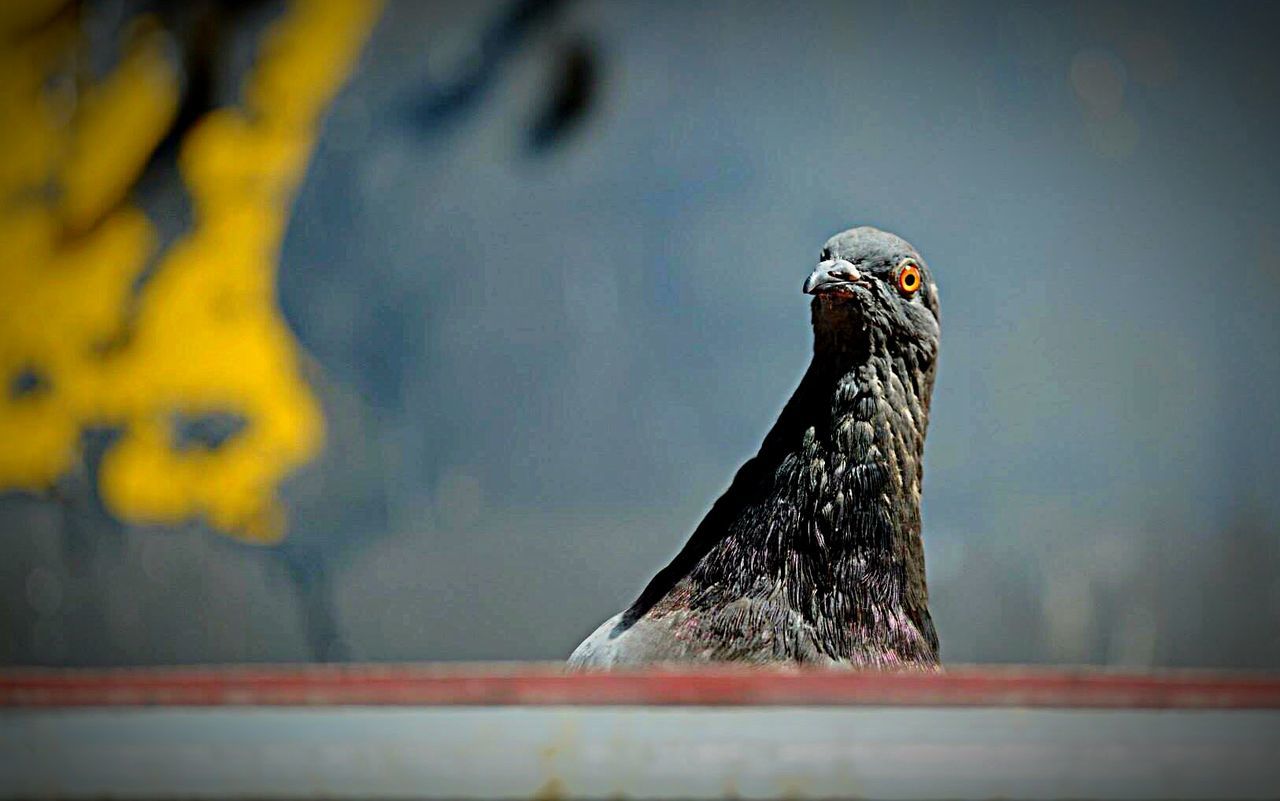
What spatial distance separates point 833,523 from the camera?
15.0 ft

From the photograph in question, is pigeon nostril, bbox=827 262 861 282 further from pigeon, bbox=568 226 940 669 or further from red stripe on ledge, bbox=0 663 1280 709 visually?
red stripe on ledge, bbox=0 663 1280 709

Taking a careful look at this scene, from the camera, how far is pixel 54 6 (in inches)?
255

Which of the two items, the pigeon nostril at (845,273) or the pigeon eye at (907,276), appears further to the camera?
the pigeon eye at (907,276)

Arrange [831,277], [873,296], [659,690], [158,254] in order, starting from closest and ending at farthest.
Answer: [659,690], [831,277], [873,296], [158,254]

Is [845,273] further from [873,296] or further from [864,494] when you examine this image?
[864,494]

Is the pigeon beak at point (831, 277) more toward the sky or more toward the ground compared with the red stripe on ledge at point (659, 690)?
more toward the sky

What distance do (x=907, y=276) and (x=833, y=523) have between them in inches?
37.3

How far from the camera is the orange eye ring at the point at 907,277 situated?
4734 millimetres

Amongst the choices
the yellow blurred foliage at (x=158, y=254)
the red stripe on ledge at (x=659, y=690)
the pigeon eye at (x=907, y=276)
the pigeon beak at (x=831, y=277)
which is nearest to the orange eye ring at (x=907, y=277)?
the pigeon eye at (x=907, y=276)

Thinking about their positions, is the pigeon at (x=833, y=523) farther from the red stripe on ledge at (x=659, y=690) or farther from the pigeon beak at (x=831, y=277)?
the red stripe on ledge at (x=659, y=690)

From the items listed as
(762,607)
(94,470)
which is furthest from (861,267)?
(94,470)

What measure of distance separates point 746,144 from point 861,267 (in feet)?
6.15

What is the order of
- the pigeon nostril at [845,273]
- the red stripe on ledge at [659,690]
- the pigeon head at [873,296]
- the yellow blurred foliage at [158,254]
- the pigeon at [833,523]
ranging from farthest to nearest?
the yellow blurred foliage at [158,254], the pigeon head at [873,296], the pigeon nostril at [845,273], the pigeon at [833,523], the red stripe on ledge at [659,690]

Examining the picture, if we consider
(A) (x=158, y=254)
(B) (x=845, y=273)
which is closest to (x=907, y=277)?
(B) (x=845, y=273)
